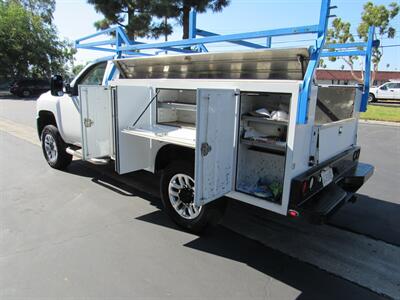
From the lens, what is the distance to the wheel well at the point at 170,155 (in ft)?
12.3

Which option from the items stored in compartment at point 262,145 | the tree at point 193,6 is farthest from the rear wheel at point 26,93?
the items stored in compartment at point 262,145

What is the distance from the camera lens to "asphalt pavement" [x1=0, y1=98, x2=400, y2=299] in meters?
2.74

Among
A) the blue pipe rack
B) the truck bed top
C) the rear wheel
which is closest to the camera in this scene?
the blue pipe rack

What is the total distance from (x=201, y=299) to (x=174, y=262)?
599 millimetres

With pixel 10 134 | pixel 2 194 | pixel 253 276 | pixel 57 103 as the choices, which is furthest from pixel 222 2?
pixel 253 276

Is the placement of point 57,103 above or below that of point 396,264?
above

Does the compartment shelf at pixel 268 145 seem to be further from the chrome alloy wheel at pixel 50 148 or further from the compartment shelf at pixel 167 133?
the chrome alloy wheel at pixel 50 148

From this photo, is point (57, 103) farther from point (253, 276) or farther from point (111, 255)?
point (253, 276)

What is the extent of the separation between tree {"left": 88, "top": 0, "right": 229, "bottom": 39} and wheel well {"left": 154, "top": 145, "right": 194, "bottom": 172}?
643 inches

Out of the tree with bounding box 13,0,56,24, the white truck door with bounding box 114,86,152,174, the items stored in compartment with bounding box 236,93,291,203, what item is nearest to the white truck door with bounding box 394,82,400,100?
the items stored in compartment with bounding box 236,93,291,203

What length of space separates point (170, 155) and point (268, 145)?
145 centimetres

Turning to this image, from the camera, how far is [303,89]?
2.70 m

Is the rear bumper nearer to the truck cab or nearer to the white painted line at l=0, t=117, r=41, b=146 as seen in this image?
the truck cab

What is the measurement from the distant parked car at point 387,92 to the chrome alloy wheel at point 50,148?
2722 centimetres
